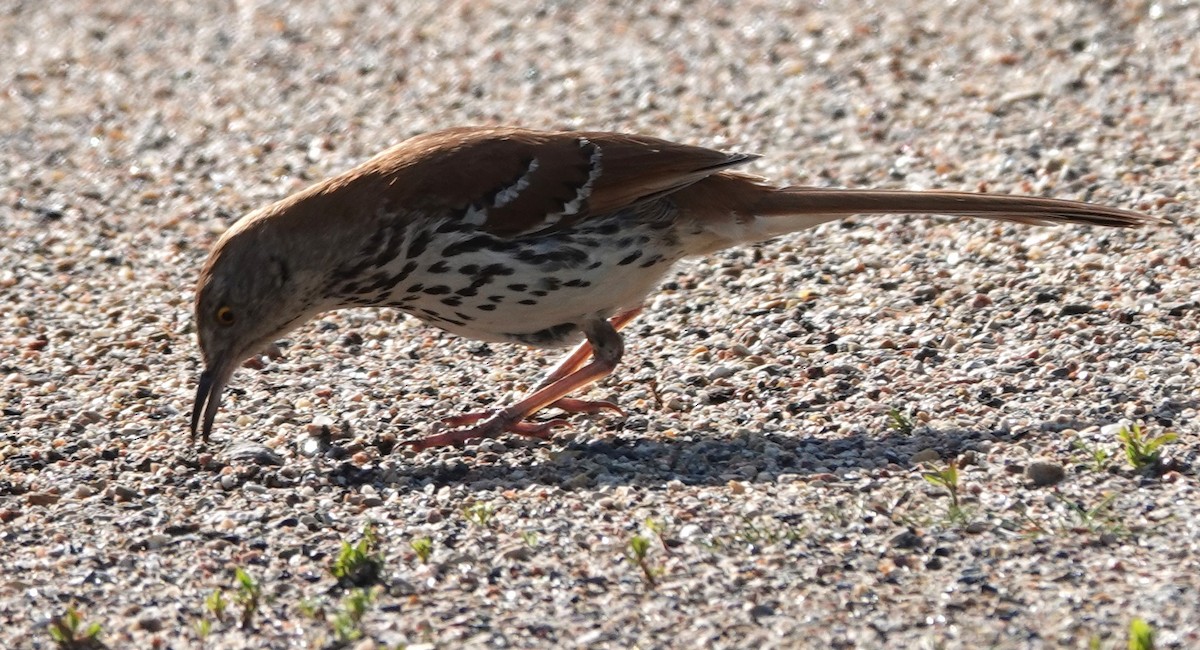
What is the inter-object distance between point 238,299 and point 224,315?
2.6 inches

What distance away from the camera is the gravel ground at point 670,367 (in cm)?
418

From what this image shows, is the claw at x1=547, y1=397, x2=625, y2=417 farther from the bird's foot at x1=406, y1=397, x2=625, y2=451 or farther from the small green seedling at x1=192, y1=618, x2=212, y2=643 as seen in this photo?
the small green seedling at x1=192, y1=618, x2=212, y2=643

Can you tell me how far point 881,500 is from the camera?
4.63 meters

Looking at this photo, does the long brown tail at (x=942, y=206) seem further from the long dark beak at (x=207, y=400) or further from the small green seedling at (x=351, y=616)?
the small green seedling at (x=351, y=616)

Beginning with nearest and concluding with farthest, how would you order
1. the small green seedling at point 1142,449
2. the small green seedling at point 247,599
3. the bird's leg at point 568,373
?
the small green seedling at point 247,599, the small green seedling at point 1142,449, the bird's leg at point 568,373

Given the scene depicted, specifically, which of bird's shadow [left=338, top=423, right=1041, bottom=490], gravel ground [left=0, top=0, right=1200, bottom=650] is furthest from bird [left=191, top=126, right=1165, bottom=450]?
gravel ground [left=0, top=0, right=1200, bottom=650]

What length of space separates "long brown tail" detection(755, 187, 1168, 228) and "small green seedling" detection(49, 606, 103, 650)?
2.64m

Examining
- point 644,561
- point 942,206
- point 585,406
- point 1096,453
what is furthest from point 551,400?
point 1096,453

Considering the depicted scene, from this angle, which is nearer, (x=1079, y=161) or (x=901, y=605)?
(x=901, y=605)

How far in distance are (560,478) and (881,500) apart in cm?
98

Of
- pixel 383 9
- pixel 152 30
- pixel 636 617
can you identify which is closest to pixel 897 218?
pixel 636 617

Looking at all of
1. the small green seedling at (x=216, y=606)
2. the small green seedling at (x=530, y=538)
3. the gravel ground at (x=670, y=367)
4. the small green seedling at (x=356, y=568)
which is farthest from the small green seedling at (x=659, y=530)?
the small green seedling at (x=216, y=606)

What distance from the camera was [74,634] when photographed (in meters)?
4.05

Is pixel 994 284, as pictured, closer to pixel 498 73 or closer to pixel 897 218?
pixel 897 218
